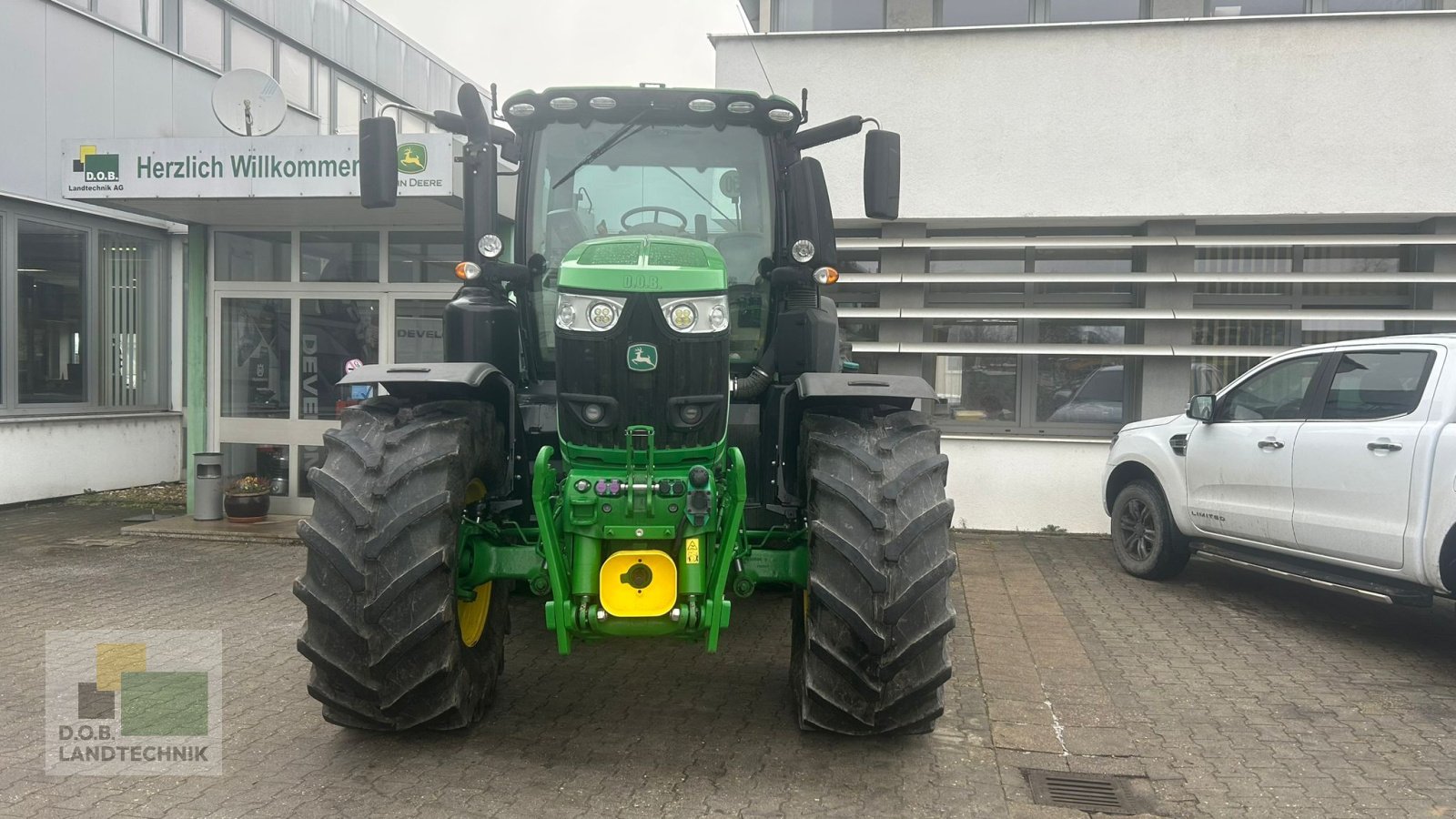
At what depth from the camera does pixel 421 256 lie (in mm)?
10148

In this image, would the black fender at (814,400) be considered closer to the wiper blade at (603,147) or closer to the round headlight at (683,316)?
the round headlight at (683,316)

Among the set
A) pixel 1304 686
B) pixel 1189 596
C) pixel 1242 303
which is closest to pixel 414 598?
pixel 1304 686

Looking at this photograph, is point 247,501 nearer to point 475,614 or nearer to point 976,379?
point 475,614

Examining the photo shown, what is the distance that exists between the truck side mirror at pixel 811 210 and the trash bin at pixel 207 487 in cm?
735

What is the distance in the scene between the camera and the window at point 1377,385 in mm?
5977

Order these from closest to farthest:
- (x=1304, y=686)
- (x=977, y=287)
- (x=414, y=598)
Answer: (x=414, y=598) → (x=1304, y=686) → (x=977, y=287)

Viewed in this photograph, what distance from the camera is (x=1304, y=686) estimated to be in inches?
210

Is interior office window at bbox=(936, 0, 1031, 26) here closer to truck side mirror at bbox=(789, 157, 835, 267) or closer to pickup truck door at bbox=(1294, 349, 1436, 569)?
pickup truck door at bbox=(1294, 349, 1436, 569)

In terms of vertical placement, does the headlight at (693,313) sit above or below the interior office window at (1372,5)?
below

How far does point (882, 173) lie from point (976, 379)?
567 centimetres

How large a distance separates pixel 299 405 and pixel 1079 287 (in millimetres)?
7717

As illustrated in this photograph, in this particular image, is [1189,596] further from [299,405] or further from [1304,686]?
[299,405]

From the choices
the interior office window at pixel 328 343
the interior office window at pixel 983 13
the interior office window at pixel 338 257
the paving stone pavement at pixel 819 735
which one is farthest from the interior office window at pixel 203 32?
the interior office window at pixel 983 13

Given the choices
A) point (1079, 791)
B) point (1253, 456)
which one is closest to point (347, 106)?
point (1253, 456)
